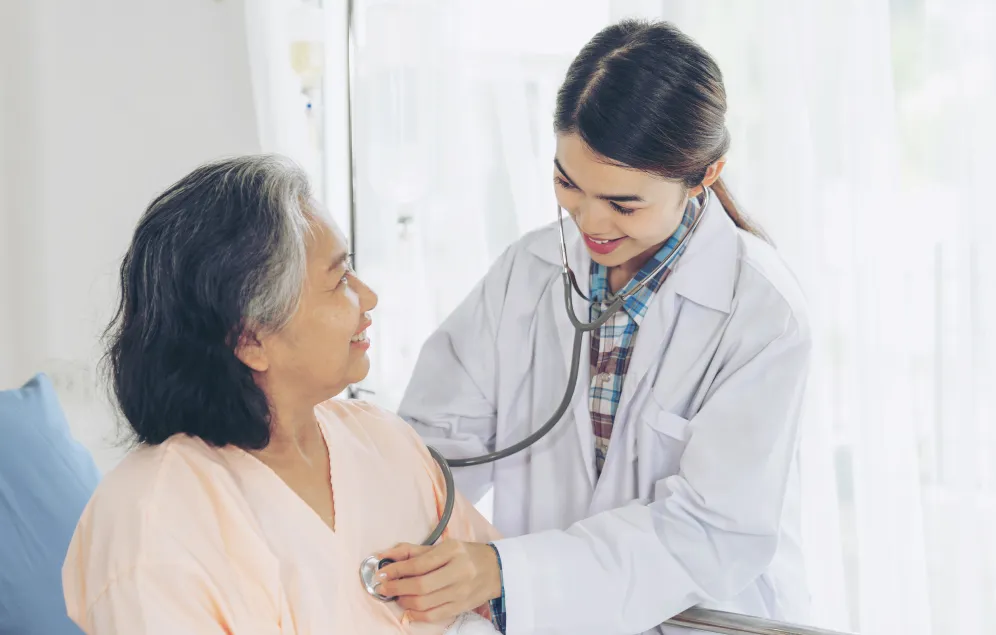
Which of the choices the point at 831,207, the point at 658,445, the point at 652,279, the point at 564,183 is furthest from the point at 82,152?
the point at 831,207

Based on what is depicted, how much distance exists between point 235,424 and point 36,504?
19.5 inches

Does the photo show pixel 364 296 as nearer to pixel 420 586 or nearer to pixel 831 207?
pixel 420 586

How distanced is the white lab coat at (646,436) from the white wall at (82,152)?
784 millimetres

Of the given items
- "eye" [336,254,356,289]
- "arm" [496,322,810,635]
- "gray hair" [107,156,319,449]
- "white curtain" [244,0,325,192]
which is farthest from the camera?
"white curtain" [244,0,325,192]

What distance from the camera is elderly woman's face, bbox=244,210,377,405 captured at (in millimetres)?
1114

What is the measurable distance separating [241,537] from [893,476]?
1.25 meters

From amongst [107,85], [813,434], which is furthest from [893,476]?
[107,85]

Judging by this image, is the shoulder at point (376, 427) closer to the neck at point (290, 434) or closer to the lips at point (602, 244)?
the neck at point (290, 434)

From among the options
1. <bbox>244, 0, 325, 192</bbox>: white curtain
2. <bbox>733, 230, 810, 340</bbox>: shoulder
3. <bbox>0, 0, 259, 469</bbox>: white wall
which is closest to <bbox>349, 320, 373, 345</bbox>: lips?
<bbox>733, 230, 810, 340</bbox>: shoulder

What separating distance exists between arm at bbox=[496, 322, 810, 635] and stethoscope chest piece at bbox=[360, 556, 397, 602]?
0.63 ft

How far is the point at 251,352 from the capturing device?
3.62 ft

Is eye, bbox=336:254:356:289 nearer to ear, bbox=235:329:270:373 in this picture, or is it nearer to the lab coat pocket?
ear, bbox=235:329:270:373

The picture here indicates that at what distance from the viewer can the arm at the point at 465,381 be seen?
152 centimetres

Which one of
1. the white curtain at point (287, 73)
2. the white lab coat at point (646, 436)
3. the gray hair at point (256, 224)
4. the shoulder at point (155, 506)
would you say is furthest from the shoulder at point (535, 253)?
the white curtain at point (287, 73)
